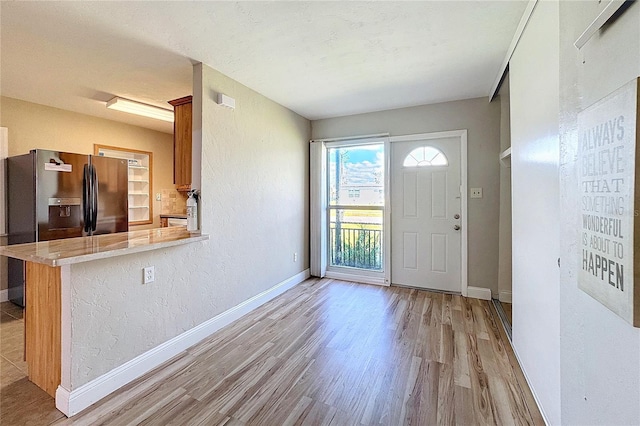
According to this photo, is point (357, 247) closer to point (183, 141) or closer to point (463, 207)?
point (463, 207)

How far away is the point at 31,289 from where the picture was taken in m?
1.82

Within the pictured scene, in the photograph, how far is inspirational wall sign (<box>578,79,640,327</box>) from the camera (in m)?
0.69

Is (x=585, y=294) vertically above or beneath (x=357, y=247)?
above

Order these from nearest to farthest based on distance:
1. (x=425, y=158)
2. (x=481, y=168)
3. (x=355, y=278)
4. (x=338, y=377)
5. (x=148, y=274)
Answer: (x=338, y=377) → (x=148, y=274) → (x=481, y=168) → (x=425, y=158) → (x=355, y=278)

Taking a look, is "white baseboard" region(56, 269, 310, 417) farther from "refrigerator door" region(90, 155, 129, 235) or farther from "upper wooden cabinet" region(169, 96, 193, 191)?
"refrigerator door" region(90, 155, 129, 235)

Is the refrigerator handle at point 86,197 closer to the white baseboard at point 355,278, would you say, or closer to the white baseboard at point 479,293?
→ the white baseboard at point 355,278

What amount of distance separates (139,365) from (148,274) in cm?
63

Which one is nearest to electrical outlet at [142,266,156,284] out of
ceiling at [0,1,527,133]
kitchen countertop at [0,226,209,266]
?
kitchen countertop at [0,226,209,266]

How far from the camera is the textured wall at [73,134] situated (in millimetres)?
3287

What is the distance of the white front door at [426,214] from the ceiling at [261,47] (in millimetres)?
718

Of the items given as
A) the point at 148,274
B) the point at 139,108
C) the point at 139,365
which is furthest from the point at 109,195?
the point at 139,365

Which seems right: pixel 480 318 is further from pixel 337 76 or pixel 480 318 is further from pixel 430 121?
pixel 337 76

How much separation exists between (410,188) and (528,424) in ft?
8.79

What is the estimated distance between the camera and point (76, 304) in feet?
5.41
